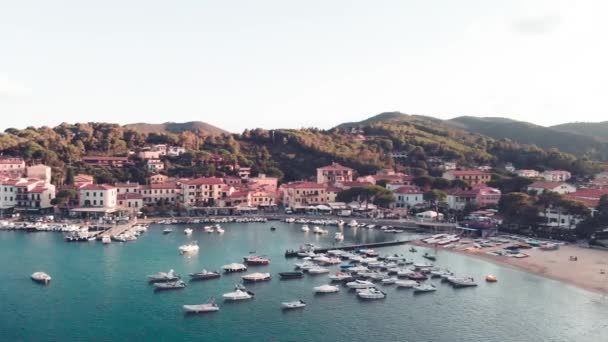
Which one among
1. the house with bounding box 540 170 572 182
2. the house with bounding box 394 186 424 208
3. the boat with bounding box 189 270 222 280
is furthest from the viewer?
the house with bounding box 540 170 572 182

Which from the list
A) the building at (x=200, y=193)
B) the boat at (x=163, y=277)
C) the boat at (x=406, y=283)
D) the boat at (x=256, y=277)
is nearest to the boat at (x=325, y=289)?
the boat at (x=256, y=277)

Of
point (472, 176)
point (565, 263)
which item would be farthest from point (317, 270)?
point (472, 176)

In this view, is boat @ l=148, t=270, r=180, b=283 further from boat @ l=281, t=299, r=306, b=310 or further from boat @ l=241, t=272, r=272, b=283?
boat @ l=281, t=299, r=306, b=310

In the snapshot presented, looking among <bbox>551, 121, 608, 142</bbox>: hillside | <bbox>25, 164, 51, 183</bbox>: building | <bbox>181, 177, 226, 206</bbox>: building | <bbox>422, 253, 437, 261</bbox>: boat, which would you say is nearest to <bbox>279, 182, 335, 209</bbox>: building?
<bbox>181, 177, 226, 206</bbox>: building

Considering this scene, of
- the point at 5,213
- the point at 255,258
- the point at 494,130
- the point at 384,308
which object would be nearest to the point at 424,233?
the point at 255,258

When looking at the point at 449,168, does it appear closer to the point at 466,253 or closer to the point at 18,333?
the point at 466,253
